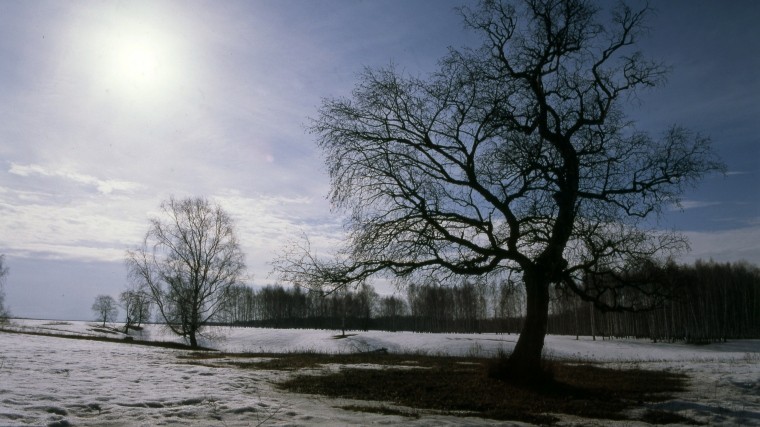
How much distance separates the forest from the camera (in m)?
15.4

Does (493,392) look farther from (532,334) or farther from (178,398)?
(178,398)

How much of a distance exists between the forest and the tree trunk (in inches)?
31.1

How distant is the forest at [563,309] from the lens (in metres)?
15.4

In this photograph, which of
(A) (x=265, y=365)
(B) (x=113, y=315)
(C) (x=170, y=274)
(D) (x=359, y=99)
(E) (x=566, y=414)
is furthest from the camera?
(B) (x=113, y=315)

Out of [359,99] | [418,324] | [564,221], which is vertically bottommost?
[418,324]

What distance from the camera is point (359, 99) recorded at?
46.5 ft

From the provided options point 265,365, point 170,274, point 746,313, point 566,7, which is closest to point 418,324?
point 746,313

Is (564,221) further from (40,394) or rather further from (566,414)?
(40,394)

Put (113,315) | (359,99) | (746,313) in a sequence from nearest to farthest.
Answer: (359,99) → (746,313) → (113,315)

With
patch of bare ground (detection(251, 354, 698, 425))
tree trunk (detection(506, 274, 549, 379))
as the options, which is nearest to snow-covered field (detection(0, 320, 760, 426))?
patch of bare ground (detection(251, 354, 698, 425))

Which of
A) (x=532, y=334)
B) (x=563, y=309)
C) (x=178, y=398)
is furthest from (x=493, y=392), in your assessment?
(x=563, y=309)

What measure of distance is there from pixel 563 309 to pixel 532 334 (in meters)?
67.2

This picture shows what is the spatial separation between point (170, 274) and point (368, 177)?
27.9 m

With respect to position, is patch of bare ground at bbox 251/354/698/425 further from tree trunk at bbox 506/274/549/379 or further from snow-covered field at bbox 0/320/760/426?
snow-covered field at bbox 0/320/760/426
